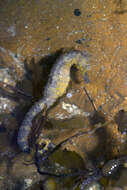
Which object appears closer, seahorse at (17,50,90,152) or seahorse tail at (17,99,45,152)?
seahorse tail at (17,99,45,152)

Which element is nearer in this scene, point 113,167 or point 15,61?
point 113,167

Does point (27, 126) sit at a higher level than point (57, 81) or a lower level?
lower

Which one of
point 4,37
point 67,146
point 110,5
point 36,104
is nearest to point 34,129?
point 36,104

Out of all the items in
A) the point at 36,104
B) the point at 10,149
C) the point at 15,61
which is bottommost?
the point at 10,149

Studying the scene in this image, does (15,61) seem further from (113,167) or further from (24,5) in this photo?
Answer: (113,167)

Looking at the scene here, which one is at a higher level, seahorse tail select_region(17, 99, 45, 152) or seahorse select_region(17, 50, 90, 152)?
seahorse select_region(17, 50, 90, 152)

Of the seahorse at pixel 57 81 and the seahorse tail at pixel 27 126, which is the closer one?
the seahorse tail at pixel 27 126
